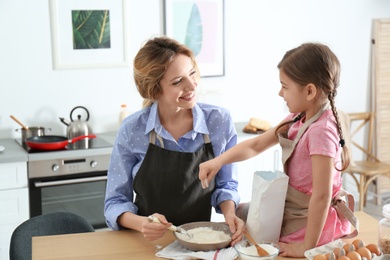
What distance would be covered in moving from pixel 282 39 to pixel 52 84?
1834 mm

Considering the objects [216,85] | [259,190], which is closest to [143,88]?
[259,190]

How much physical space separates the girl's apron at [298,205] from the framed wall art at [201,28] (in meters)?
2.66

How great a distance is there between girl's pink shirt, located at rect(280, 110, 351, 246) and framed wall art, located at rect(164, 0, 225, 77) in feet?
8.60

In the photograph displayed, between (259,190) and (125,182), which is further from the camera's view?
(125,182)

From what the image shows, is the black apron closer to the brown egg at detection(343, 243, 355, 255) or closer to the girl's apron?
the girl's apron

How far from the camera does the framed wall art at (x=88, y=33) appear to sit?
4.21 meters

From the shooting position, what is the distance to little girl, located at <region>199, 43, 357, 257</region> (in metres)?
1.88

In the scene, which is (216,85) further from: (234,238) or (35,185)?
(234,238)

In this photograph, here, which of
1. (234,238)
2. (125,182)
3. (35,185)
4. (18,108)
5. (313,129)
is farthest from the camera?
(18,108)

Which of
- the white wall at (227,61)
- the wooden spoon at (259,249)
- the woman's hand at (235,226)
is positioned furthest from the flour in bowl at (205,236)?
the white wall at (227,61)

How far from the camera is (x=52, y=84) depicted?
14.0 ft

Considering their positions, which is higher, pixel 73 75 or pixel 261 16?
pixel 261 16

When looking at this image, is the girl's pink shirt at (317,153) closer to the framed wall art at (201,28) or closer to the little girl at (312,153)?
the little girl at (312,153)

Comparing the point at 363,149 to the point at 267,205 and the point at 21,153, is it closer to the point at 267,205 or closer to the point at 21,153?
the point at 21,153
